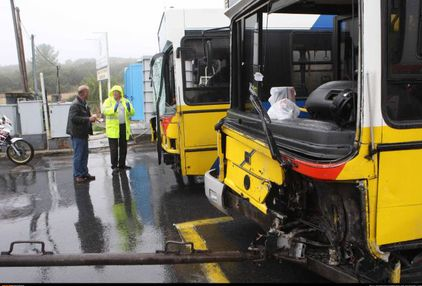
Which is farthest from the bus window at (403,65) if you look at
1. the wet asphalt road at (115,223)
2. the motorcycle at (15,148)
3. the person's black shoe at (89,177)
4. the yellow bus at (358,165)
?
the motorcycle at (15,148)

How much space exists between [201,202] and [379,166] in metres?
4.12

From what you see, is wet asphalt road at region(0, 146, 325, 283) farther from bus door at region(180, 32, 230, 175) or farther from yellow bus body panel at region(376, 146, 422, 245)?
yellow bus body panel at region(376, 146, 422, 245)

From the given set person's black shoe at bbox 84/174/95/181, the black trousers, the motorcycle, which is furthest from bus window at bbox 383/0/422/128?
the motorcycle

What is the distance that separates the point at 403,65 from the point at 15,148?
9424 mm

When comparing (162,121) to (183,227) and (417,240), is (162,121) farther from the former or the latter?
(417,240)

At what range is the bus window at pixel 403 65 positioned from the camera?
2.48 metres

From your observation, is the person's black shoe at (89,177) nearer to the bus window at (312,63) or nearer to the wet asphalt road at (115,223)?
the wet asphalt road at (115,223)

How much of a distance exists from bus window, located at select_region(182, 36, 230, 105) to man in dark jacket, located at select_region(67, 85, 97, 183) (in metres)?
2.26

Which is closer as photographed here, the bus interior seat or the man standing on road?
the bus interior seat

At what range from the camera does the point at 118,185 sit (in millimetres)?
7660

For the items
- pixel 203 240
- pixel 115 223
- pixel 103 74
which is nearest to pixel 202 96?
pixel 115 223

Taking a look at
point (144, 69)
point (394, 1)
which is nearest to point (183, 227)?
point (394, 1)

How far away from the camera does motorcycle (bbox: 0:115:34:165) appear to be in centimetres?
999

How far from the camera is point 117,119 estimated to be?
8477 mm
